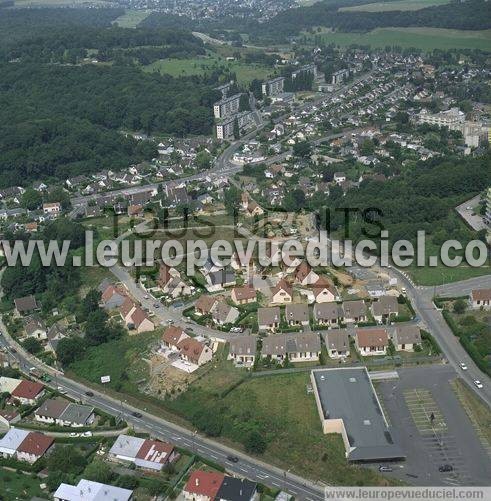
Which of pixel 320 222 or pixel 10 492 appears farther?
pixel 320 222

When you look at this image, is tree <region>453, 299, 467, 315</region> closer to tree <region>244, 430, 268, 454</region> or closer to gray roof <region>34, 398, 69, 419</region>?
tree <region>244, 430, 268, 454</region>

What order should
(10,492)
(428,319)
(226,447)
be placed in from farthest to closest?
(428,319)
(226,447)
(10,492)

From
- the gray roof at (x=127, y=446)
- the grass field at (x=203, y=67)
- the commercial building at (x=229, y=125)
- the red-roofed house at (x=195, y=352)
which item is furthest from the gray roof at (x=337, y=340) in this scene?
the grass field at (x=203, y=67)

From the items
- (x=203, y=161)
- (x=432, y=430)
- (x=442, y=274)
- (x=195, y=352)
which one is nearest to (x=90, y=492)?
(x=195, y=352)

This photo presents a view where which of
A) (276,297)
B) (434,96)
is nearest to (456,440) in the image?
(276,297)

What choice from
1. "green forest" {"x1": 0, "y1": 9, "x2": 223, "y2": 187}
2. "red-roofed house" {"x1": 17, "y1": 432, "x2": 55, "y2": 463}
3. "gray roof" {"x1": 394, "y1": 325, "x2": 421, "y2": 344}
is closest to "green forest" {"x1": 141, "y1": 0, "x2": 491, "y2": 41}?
"green forest" {"x1": 0, "y1": 9, "x2": 223, "y2": 187}

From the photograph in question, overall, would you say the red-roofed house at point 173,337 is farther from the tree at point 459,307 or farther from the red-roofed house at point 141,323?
the tree at point 459,307

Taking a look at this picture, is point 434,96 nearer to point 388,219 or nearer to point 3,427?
point 388,219

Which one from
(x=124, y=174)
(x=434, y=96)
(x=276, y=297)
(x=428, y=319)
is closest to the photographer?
(x=428, y=319)
